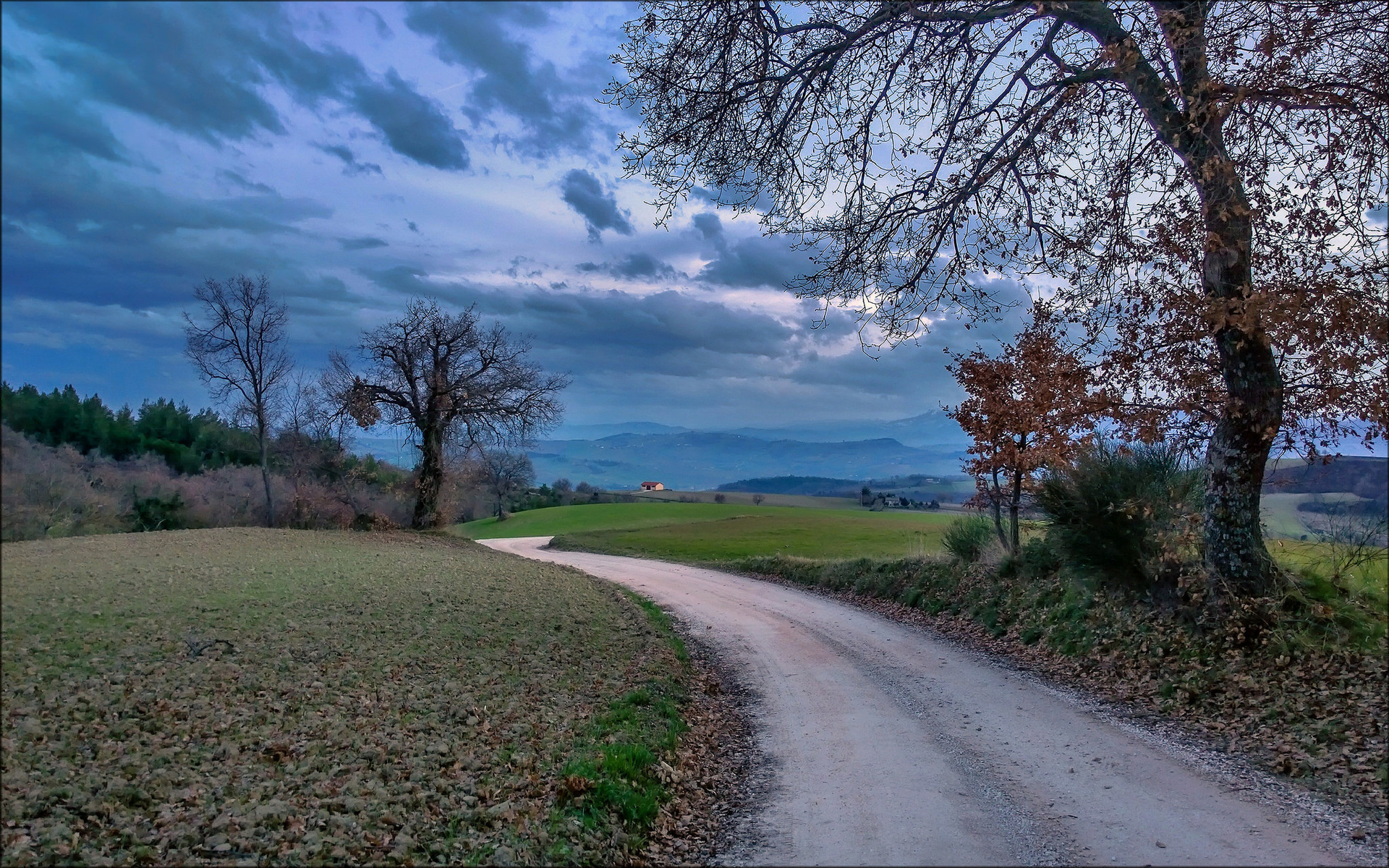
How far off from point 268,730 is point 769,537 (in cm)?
4389

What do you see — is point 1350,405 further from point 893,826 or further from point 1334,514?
point 893,826

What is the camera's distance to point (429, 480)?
35.4m

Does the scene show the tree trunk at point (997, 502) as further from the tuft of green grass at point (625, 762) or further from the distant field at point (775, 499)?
the distant field at point (775, 499)

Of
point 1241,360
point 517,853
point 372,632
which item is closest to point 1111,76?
point 1241,360

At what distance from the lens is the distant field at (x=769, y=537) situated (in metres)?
40.2

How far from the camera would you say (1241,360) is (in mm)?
9578

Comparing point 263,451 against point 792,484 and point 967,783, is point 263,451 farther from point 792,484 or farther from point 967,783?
point 792,484

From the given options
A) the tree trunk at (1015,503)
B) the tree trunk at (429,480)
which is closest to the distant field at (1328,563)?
the tree trunk at (1015,503)

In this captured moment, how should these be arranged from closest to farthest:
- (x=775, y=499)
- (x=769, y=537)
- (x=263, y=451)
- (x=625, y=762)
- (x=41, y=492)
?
(x=41, y=492) → (x=625, y=762) → (x=263, y=451) → (x=769, y=537) → (x=775, y=499)

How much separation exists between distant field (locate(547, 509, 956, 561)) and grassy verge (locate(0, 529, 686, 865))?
2416 cm

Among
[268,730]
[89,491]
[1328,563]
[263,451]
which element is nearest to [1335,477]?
[1328,563]

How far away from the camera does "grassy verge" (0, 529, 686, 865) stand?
4.02 meters

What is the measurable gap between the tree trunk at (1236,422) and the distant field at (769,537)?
20.6 m

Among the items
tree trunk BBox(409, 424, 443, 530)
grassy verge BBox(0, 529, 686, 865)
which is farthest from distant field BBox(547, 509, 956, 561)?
grassy verge BBox(0, 529, 686, 865)
